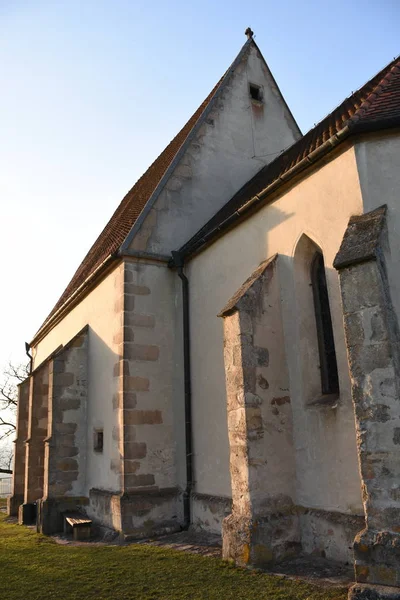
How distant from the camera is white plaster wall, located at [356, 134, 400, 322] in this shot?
641 centimetres

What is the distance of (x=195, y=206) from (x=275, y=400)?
19.3 feet

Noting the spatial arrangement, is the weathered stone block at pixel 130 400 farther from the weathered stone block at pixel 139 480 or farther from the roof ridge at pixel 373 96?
the roof ridge at pixel 373 96

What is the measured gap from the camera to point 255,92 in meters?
14.2

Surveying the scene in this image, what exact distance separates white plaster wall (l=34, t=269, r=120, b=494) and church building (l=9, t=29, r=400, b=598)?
2.8 inches

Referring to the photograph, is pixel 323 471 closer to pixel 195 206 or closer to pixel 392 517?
pixel 392 517

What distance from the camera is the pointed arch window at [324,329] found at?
7129 mm

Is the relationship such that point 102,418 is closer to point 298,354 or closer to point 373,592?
point 298,354

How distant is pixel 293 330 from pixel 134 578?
4.01m

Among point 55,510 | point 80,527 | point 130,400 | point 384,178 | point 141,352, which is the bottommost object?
point 80,527

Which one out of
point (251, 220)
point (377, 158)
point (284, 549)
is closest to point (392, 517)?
point (284, 549)

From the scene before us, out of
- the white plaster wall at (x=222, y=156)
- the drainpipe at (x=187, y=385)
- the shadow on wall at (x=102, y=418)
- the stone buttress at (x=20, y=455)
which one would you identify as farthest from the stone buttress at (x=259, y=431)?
the stone buttress at (x=20, y=455)

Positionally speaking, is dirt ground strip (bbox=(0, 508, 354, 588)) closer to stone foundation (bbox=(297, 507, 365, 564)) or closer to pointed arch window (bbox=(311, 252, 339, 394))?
stone foundation (bbox=(297, 507, 365, 564))

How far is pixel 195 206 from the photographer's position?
11.7m

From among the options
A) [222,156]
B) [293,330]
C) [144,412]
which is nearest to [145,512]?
[144,412]
